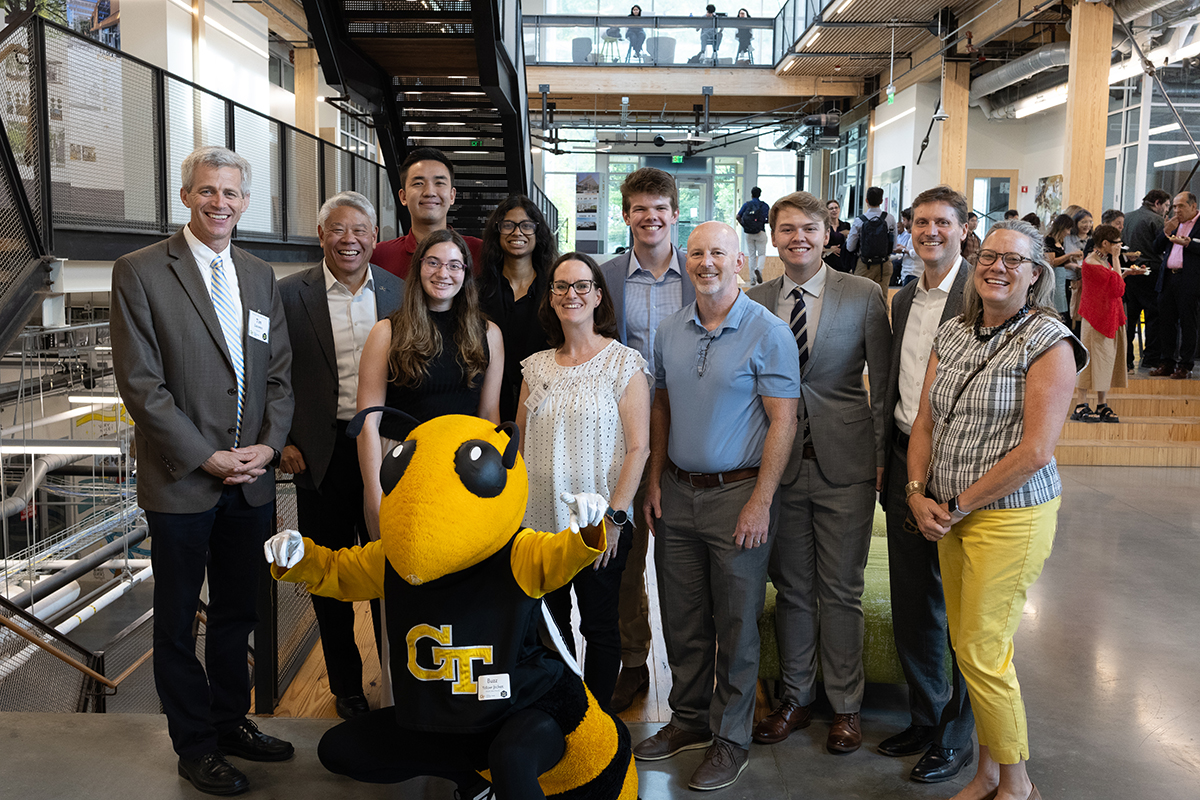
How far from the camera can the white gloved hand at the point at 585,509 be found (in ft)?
6.29

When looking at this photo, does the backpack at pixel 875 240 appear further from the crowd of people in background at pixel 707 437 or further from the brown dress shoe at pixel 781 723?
the brown dress shoe at pixel 781 723

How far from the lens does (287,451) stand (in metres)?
3.03

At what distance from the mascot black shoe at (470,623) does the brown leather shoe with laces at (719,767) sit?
1.56 feet

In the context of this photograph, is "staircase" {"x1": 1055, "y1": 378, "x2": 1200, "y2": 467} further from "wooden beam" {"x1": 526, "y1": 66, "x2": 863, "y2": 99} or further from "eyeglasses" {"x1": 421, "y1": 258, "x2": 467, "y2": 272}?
"wooden beam" {"x1": 526, "y1": 66, "x2": 863, "y2": 99}

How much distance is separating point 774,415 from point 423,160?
5.86 feet

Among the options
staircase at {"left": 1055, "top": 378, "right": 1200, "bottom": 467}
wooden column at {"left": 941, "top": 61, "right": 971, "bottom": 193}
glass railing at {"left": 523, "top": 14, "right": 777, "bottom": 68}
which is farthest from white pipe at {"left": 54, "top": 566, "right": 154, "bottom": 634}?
glass railing at {"left": 523, "top": 14, "right": 777, "bottom": 68}

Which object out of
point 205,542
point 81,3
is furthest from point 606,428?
point 81,3

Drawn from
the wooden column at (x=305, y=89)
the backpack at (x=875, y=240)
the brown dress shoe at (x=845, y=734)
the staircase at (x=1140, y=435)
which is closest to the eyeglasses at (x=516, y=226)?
the brown dress shoe at (x=845, y=734)

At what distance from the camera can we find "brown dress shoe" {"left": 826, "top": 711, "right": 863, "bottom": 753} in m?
2.89

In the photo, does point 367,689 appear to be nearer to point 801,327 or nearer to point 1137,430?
point 801,327

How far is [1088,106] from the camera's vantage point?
10.6 metres

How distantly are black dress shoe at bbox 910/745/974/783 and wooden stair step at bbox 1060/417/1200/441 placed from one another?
619 cm

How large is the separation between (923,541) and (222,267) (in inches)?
89.5

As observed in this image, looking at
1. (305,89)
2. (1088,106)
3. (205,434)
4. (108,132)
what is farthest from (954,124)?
(205,434)
